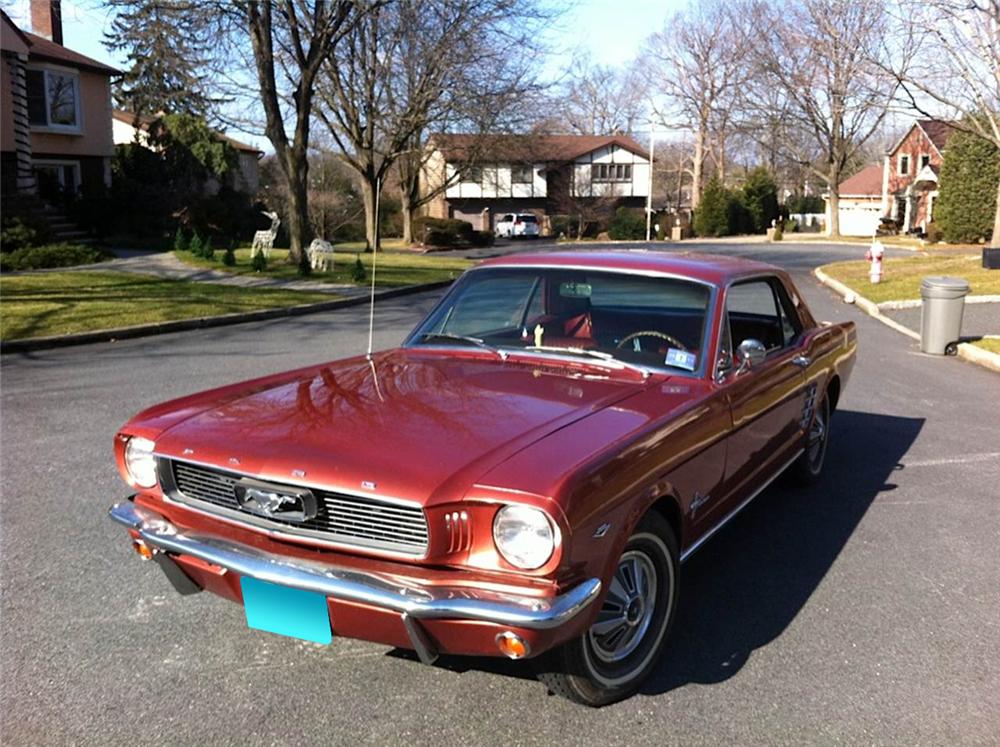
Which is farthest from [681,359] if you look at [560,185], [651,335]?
[560,185]

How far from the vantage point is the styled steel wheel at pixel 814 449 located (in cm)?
575

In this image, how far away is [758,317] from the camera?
5539 mm

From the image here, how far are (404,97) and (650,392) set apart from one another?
98.7ft

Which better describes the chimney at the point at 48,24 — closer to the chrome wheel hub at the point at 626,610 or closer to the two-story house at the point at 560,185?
the two-story house at the point at 560,185

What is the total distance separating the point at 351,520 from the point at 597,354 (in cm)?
168

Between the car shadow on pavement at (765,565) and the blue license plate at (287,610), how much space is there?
49.4 inches

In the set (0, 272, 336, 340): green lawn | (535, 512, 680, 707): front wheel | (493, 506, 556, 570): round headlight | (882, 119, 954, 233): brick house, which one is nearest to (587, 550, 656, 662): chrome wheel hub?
(535, 512, 680, 707): front wheel

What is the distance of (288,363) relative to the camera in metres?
10.2

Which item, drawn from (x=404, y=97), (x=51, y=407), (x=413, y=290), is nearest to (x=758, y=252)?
(x=404, y=97)

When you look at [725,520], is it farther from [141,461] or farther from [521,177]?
[521,177]

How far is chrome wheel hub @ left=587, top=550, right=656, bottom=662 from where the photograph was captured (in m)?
3.21

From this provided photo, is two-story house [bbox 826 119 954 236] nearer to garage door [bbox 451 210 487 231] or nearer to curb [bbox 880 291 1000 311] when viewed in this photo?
garage door [bbox 451 210 487 231]

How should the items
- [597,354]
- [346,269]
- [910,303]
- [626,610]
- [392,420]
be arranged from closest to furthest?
1. [626,610]
2. [392,420]
3. [597,354]
4. [910,303]
5. [346,269]

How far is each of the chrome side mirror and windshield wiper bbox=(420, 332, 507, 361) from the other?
1.12m
